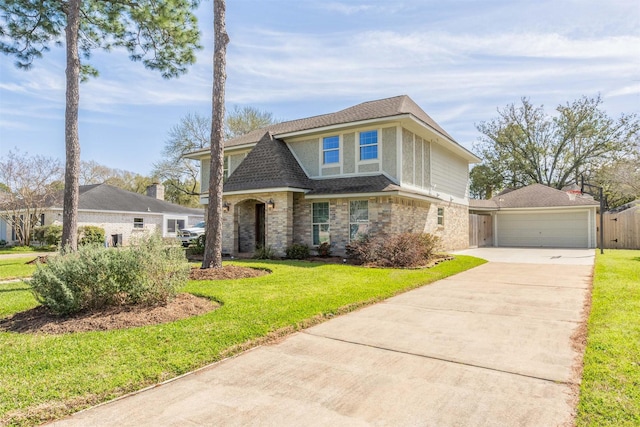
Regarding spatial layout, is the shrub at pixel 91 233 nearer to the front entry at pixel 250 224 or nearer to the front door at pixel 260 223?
the front entry at pixel 250 224

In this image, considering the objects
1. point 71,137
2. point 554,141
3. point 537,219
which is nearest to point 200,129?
point 71,137

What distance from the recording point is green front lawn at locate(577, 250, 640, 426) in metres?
2.84

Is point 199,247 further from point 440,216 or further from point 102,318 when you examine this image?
point 440,216

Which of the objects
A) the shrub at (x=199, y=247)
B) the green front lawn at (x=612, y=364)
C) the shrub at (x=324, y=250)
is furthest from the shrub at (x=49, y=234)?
the green front lawn at (x=612, y=364)

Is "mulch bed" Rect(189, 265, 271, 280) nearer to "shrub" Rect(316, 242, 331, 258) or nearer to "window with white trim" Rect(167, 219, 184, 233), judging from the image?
"shrub" Rect(316, 242, 331, 258)

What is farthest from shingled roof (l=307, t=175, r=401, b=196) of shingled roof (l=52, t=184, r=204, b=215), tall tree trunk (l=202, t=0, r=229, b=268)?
shingled roof (l=52, t=184, r=204, b=215)

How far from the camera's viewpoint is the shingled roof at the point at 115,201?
2507cm

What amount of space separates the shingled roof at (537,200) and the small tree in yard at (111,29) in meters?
18.1

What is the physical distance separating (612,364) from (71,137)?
13.8 m

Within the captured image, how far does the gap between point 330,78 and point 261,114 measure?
1817cm

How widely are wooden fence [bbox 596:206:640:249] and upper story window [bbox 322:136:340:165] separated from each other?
1691cm

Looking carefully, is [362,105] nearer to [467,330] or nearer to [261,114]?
[467,330]

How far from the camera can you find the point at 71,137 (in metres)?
11.5

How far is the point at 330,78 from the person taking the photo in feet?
54.6
